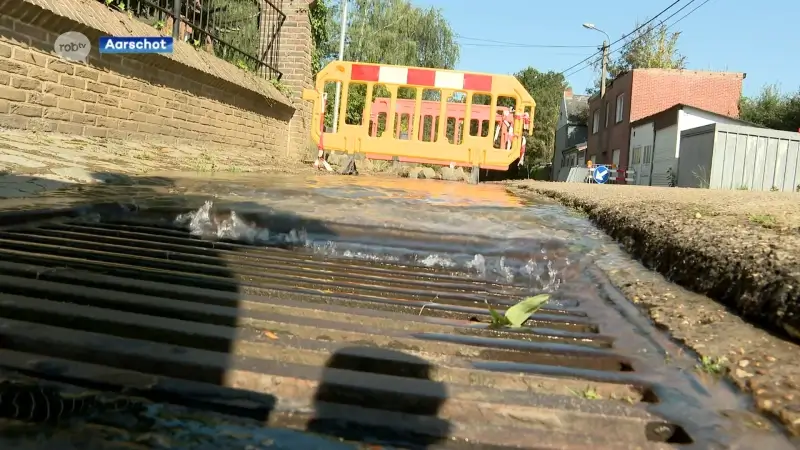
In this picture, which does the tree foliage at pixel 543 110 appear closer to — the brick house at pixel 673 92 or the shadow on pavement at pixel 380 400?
the brick house at pixel 673 92

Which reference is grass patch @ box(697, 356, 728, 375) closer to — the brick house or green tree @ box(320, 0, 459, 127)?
the brick house

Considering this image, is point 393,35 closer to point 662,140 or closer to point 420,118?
point 662,140

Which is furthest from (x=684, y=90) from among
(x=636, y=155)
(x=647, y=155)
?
Result: (x=647, y=155)

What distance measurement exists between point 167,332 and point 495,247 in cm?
207

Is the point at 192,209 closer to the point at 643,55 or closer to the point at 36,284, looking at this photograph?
the point at 36,284

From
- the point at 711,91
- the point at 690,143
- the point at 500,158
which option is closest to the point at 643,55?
the point at 711,91

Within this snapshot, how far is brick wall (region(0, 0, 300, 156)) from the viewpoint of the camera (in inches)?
230

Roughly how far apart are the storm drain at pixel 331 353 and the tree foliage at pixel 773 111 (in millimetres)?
32601

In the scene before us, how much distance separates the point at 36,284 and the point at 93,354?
0.73 metres

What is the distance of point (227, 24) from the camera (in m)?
12.0

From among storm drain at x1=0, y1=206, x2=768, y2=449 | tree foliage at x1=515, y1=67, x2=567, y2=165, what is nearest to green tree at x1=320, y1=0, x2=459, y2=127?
tree foliage at x1=515, y1=67, x2=567, y2=165

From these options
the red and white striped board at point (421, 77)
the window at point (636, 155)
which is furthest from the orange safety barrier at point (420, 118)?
the window at point (636, 155)

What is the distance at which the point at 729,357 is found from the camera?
5.71ft

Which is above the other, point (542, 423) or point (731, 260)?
point (731, 260)
